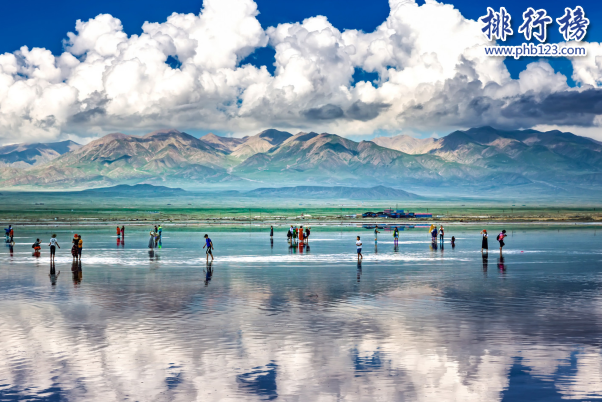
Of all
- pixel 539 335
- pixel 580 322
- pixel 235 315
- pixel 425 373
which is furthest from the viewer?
pixel 235 315

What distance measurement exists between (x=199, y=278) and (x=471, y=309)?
1577 centimetres

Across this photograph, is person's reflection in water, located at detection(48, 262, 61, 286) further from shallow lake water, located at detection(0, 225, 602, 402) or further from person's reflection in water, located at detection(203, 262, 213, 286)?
person's reflection in water, located at detection(203, 262, 213, 286)

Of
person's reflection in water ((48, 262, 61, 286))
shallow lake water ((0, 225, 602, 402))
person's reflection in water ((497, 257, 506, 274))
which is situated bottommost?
shallow lake water ((0, 225, 602, 402))

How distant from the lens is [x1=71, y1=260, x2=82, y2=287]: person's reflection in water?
33.9 metres

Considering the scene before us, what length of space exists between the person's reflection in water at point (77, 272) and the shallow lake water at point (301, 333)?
21cm

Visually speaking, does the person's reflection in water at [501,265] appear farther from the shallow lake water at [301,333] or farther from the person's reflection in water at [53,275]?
the person's reflection in water at [53,275]

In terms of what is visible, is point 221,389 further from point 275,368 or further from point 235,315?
point 235,315

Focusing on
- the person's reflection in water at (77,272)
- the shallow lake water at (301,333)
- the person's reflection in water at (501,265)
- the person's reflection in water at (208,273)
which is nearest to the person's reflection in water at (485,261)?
the shallow lake water at (301,333)

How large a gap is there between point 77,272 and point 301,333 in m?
22.2

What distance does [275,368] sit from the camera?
54.6 ft

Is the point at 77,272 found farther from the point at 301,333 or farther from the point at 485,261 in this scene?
the point at 485,261

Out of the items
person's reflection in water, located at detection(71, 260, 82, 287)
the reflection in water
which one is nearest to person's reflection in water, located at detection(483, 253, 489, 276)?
the reflection in water

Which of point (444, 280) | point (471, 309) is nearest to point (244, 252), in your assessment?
point (444, 280)

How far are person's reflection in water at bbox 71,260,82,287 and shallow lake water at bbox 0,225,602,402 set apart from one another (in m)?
0.21
